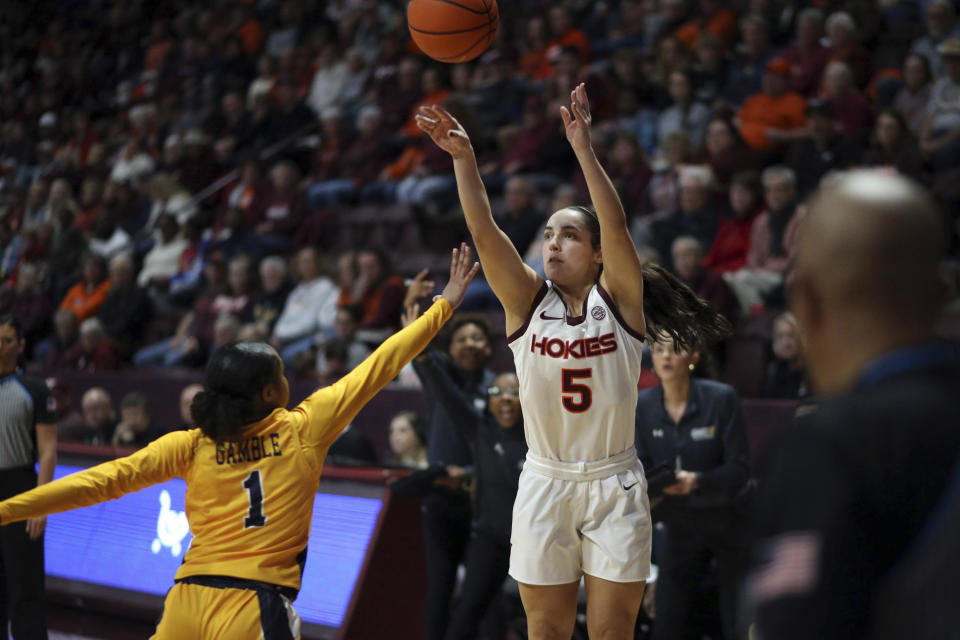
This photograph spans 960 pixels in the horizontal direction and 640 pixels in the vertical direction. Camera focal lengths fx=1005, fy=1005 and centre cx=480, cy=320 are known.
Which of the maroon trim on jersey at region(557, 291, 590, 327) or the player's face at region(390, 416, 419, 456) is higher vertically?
the maroon trim on jersey at region(557, 291, 590, 327)

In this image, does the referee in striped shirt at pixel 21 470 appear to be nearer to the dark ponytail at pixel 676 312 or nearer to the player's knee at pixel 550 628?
the player's knee at pixel 550 628

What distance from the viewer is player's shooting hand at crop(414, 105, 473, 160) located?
3.72 meters

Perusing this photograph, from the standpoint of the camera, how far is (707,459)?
4.99 m

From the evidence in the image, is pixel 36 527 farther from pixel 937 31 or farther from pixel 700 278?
pixel 937 31

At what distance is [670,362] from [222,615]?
2701 millimetres

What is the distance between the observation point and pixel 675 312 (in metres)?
3.83

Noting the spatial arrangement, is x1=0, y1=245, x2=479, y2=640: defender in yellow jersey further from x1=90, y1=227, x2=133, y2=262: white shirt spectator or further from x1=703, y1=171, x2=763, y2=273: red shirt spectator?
x1=90, y1=227, x2=133, y2=262: white shirt spectator

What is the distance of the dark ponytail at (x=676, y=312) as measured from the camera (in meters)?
3.83

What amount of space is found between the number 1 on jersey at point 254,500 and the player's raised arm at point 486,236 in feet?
3.50

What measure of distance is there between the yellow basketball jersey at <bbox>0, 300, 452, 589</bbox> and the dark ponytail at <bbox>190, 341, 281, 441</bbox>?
5 cm

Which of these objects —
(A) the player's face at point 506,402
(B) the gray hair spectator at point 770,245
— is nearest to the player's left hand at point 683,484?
(A) the player's face at point 506,402

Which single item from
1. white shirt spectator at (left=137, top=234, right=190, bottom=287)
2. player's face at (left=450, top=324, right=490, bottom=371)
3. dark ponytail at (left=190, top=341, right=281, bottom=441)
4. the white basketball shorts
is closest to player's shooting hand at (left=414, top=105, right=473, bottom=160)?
dark ponytail at (left=190, top=341, right=281, bottom=441)

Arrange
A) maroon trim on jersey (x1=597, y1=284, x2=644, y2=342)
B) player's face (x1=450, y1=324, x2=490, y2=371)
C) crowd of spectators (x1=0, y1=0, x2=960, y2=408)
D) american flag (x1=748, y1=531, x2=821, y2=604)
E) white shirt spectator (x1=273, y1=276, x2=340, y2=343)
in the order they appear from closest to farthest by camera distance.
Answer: american flag (x1=748, y1=531, x2=821, y2=604)
maroon trim on jersey (x1=597, y1=284, x2=644, y2=342)
player's face (x1=450, y1=324, x2=490, y2=371)
crowd of spectators (x1=0, y1=0, x2=960, y2=408)
white shirt spectator (x1=273, y1=276, x2=340, y2=343)

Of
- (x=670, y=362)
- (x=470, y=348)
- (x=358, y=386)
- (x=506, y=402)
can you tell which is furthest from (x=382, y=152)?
(x=358, y=386)
